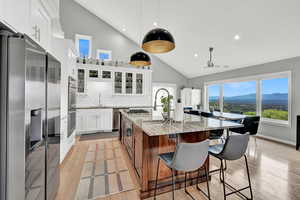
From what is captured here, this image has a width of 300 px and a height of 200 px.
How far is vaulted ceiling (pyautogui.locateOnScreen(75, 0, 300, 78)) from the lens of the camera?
2984mm

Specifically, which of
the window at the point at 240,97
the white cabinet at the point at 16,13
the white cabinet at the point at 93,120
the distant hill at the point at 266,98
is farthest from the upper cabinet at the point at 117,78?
the white cabinet at the point at 16,13

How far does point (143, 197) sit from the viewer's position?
1718mm

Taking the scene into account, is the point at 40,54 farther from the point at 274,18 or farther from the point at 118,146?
the point at 274,18

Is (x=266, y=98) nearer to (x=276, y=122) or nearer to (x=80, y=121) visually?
(x=276, y=122)

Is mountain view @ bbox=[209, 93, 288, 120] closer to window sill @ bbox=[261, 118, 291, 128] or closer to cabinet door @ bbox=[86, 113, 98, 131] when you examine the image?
window sill @ bbox=[261, 118, 291, 128]

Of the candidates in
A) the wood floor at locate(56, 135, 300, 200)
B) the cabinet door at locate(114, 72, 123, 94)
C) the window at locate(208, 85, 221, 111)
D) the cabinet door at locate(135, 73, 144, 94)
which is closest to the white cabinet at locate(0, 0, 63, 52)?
the wood floor at locate(56, 135, 300, 200)

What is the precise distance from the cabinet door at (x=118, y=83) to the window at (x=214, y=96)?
427cm

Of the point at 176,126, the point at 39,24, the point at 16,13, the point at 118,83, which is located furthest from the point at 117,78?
the point at 16,13

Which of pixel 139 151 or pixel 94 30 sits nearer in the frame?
pixel 139 151

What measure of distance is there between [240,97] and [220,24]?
313cm

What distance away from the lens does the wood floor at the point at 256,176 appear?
1.79 meters

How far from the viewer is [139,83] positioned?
18.9 feet

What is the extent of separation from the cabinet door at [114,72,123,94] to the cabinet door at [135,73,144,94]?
63 centimetres

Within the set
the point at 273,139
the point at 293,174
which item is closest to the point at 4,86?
the point at 293,174
